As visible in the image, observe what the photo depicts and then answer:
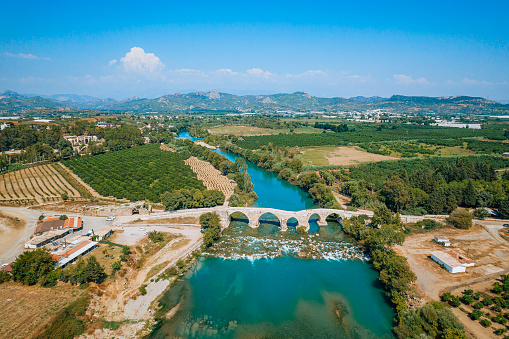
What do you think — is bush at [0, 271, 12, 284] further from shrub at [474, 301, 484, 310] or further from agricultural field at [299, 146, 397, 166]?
agricultural field at [299, 146, 397, 166]

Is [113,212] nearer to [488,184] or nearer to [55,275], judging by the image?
[55,275]

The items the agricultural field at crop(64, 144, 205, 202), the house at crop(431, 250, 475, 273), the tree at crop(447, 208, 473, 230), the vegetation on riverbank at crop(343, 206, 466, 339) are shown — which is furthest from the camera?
the agricultural field at crop(64, 144, 205, 202)

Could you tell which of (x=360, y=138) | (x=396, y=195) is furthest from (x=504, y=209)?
(x=360, y=138)

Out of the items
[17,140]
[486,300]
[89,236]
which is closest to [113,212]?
[89,236]

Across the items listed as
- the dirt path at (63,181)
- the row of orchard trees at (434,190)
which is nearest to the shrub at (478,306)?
the row of orchard trees at (434,190)

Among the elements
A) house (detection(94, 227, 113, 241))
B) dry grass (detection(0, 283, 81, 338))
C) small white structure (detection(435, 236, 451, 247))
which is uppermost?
small white structure (detection(435, 236, 451, 247))

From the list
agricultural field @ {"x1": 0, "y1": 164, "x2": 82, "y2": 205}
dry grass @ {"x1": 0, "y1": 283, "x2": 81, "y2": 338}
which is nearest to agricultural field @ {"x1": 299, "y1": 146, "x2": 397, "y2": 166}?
agricultural field @ {"x1": 0, "y1": 164, "x2": 82, "y2": 205}
